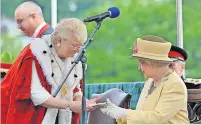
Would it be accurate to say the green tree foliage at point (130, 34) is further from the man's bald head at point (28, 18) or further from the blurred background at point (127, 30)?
the man's bald head at point (28, 18)

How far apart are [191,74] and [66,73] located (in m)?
1.97

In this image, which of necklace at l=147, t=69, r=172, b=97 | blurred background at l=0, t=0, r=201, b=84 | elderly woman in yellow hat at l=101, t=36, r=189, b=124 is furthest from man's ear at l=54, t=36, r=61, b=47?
blurred background at l=0, t=0, r=201, b=84

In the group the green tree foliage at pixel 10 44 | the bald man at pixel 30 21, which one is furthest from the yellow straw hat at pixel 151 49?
the green tree foliage at pixel 10 44

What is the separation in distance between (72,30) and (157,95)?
54 cm

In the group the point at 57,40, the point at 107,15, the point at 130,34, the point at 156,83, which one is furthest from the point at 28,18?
the point at 130,34

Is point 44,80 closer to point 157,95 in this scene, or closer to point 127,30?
point 157,95

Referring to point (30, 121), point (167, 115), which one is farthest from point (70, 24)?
A: point (167, 115)

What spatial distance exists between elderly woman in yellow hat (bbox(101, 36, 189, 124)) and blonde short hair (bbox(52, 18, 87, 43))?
0.30 metres

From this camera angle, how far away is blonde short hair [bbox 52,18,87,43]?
265 cm

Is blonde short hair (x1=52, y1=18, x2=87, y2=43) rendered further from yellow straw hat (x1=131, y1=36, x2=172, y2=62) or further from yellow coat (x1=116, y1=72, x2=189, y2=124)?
yellow coat (x1=116, y1=72, x2=189, y2=124)

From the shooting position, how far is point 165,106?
2336mm

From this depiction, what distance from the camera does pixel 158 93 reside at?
2.40m

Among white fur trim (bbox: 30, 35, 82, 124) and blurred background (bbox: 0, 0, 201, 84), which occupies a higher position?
blurred background (bbox: 0, 0, 201, 84)

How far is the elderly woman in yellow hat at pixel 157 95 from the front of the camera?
2.34 meters
